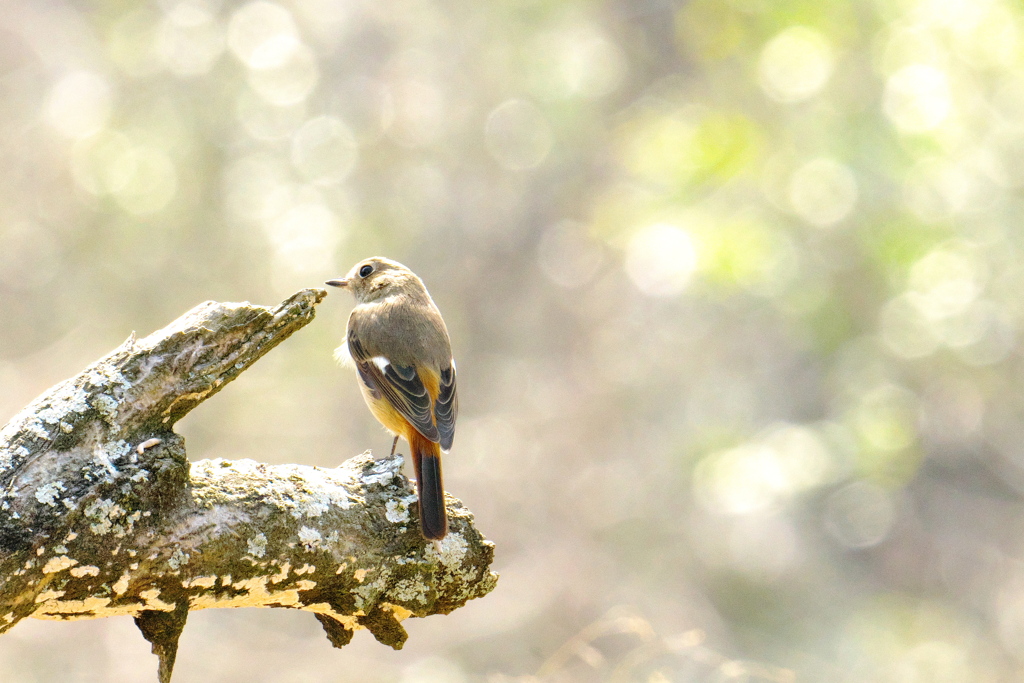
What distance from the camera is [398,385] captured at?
3.85m

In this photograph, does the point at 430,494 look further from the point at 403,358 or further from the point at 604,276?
the point at 604,276

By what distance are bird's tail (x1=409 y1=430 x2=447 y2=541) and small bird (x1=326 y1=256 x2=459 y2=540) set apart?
209 mm

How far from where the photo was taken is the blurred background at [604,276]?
731 centimetres

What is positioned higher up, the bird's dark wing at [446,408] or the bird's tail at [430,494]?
the bird's dark wing at [446,408]

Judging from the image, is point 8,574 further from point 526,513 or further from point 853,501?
point 853,501

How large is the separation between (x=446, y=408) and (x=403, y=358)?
336mm

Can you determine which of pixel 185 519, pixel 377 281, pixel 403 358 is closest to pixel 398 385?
pixel 403 358

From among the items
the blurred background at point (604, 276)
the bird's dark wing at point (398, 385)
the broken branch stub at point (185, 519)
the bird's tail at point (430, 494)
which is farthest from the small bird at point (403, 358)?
the blurred background at point (604, 276)

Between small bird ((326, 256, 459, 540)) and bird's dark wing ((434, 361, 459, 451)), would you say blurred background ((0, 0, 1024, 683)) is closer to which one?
small bird ((326, 256, 459, 540))

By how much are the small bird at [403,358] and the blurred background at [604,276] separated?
3.01 metres

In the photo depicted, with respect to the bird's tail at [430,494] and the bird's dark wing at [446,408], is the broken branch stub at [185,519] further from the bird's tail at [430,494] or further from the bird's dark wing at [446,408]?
the bird's dark wing at [446,408]

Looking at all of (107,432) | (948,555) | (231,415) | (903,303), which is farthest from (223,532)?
(948,555)

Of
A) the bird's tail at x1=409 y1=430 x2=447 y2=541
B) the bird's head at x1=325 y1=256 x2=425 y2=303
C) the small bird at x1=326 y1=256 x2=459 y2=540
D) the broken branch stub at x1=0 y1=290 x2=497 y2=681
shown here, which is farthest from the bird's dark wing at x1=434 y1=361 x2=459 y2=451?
the broken branch stub at x1=0 y1=290 x2=497 y2=681

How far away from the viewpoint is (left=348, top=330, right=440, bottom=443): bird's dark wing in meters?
3.58
